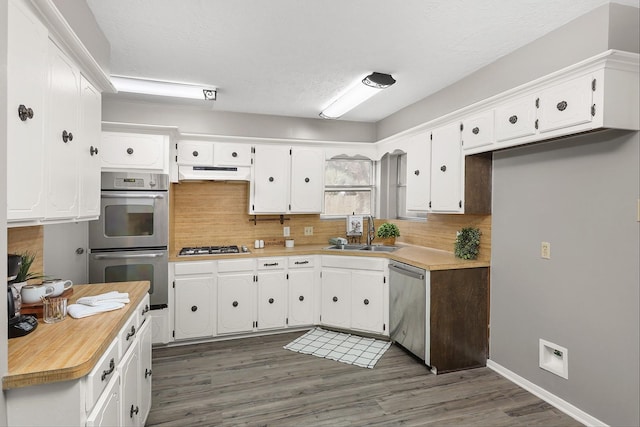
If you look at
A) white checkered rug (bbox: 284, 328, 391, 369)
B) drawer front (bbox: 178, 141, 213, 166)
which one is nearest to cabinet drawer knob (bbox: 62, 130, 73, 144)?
drawer front (bbox: 178, 141, 213, 166)

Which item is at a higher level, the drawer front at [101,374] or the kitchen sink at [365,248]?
the kitchen sink at [365,248]

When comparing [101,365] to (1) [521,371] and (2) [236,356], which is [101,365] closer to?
(2) [236,356]

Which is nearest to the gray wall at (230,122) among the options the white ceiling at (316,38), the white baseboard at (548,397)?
the white ceiling at (316,38)

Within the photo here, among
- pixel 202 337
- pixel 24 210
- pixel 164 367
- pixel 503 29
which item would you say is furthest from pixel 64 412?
pixel 503 29

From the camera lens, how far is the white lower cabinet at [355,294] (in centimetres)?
373

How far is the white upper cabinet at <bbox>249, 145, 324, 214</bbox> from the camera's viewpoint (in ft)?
13.5

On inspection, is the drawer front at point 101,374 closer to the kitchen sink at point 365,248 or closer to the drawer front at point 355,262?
the drawer front at point 355,262

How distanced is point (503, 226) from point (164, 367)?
3.25 meters

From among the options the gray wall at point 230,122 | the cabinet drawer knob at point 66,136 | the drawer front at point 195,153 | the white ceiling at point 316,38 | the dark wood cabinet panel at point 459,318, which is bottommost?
the dark wood cabinet panel at point 459,318

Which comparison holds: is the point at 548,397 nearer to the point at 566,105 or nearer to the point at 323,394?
the point at 323,394

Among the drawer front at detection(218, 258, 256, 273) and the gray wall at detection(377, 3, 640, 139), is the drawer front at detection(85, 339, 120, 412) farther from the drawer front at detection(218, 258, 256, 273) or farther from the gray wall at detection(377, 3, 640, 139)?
the gray wall at detection(377, 3, 640, 139)

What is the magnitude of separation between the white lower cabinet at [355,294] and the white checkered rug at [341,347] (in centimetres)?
12

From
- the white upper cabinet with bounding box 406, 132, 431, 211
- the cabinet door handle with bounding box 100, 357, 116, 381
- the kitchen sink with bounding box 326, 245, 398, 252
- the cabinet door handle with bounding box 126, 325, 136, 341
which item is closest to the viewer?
the cabinet door handle with bounding box 100, 357, 116, 381

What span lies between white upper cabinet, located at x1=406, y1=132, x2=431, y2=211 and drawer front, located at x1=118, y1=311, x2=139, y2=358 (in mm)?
2728
